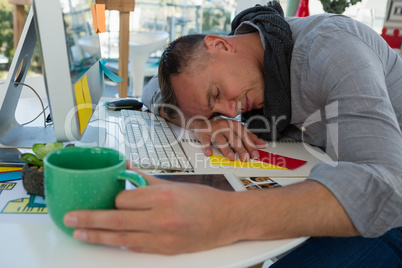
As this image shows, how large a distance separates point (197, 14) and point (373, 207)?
4166mm

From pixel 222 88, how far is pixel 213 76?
0.04 meters

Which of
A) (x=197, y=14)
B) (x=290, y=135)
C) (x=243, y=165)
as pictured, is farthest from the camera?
(x=197, y=14)

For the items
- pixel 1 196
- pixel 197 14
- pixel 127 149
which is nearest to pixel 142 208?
pixel 1 196

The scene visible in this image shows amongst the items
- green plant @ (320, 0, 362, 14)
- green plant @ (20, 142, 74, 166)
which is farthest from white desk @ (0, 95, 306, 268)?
green plant @ (320, 0, 362, 14)

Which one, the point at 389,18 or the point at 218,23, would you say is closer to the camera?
the point at 389,18

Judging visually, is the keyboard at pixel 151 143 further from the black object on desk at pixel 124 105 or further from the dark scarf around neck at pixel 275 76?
the dark scarf around neck at pixel 275 76

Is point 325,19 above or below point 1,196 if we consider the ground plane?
above

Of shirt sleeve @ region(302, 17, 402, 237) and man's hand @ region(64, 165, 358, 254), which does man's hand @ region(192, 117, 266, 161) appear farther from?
man's hand @ region(64, 165, 358, 254)

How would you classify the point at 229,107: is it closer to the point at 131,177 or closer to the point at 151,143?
the point at 151,143

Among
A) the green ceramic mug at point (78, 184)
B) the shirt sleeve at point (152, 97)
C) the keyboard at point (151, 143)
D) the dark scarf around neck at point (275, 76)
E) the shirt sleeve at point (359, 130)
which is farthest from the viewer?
the shirt sleeve at point (152, 97)

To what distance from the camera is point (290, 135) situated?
1.11m

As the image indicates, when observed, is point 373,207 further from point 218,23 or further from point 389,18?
point 218,23

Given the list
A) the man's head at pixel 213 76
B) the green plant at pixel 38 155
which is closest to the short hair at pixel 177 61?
the man's head at pixel 213 76

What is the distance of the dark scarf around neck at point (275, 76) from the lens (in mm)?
989
